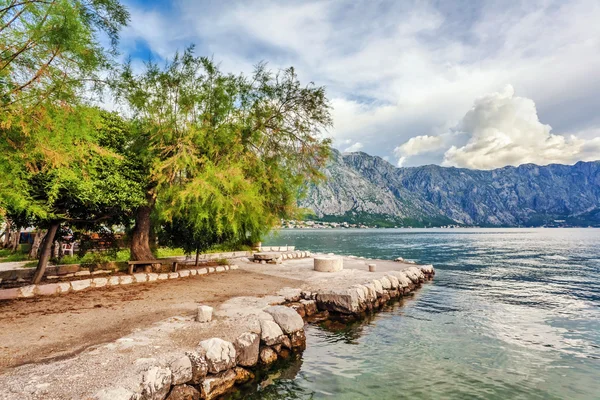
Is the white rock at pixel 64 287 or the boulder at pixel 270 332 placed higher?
the white rock at pixel 64 287

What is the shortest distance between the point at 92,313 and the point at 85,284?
4.42 m

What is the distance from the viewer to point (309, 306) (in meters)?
15.9

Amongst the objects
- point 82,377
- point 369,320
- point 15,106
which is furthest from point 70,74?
point 369,320

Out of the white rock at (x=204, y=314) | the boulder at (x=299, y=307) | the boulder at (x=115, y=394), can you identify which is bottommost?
the boulder at (x=299, y=307)

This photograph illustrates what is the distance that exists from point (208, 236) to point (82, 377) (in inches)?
562

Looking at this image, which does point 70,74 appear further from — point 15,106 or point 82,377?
point 82,377

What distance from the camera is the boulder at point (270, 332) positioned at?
10658 mm

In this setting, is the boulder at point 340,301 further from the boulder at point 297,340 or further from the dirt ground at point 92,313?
the boulder at point 297,340

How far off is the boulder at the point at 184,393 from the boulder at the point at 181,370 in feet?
0.41

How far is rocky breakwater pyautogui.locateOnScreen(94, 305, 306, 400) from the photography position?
22.7 ft

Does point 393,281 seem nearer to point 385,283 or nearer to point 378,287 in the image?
point 385,283

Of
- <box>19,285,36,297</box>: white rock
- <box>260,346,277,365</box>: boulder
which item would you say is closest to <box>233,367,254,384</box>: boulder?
<box>260,346,277,365</box>: boulder

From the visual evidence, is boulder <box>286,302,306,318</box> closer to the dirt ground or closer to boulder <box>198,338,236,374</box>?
the dirt ground

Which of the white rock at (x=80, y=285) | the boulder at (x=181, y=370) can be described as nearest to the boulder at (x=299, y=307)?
the boulder at (x=181, y=370)
